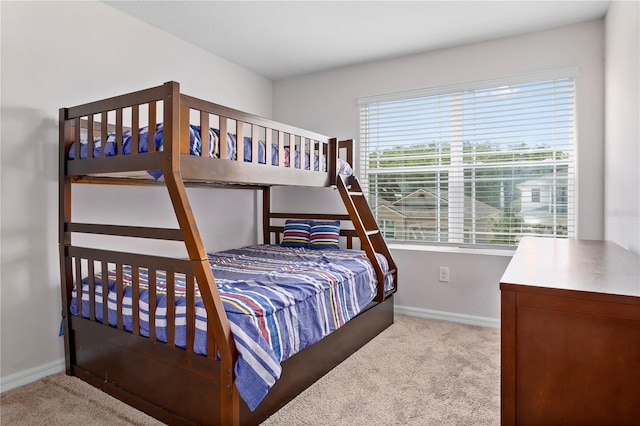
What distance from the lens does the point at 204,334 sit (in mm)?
1645

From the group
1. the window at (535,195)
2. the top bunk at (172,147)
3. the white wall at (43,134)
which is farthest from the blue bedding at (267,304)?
the window at (535,195)

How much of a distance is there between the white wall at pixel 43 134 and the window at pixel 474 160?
2.06 meters

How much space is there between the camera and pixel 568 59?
9.38 feet

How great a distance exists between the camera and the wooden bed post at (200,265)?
1561 mm

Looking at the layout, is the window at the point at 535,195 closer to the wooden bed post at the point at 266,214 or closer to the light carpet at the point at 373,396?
the light carpet at the point at 373,396

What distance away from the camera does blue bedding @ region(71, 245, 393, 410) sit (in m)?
1.59

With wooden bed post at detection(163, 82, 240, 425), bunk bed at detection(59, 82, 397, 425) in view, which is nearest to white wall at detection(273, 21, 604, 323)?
bunk bed at detection(59, 82, 397, 425)

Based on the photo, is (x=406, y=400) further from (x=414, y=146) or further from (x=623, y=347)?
(x=414, y=146)

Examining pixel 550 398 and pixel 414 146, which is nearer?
pixel 550 398

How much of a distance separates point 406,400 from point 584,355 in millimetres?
1175

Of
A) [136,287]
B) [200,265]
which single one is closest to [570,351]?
[200,265]

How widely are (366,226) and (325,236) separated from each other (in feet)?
1.35

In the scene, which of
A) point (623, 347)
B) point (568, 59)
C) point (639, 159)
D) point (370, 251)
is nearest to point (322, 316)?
point (370, 251)

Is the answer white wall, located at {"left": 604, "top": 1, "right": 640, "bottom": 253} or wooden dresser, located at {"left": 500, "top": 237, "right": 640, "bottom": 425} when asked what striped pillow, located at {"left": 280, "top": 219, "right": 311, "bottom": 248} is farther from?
wooden dresser, located at {"left": 500, "top": 237, "right": 640, "bottom": 425}
